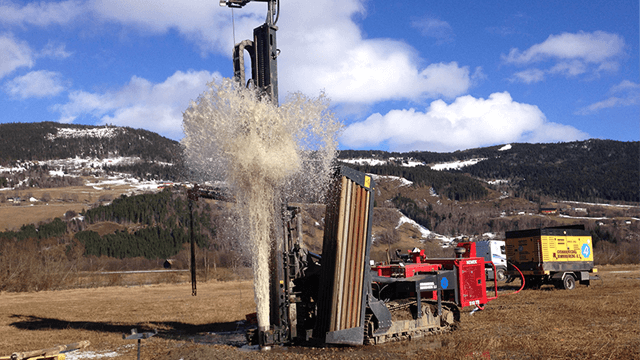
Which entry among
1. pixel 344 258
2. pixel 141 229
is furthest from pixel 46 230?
pixel 344 258

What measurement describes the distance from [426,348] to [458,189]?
188 metres

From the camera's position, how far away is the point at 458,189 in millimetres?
192500

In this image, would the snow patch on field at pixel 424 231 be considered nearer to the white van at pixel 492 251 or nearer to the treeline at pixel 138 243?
the treeline at pixel 138 243

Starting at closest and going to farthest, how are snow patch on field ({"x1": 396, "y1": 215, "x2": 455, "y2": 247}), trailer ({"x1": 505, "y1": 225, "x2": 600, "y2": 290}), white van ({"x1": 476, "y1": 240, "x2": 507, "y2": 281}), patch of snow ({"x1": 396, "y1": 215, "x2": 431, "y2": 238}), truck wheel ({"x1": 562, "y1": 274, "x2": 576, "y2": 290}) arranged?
trailer ({"x1": 505, "y1": 225, "x2": 600, "y2": 290}) → truck wheel ({"x1": 562, "y1": 274, "x2": 576, "y2": 290}) → white van ({"x1": 476, "y1": 240, "x2": 507, "y2": 281}) → snow patch on field ({"x1": 396, "y1": 215, "x2": 455, "y2": 247}) → patch of snow ({"x1": 396, "y1": 215, "x2": 431, "y2": 238})

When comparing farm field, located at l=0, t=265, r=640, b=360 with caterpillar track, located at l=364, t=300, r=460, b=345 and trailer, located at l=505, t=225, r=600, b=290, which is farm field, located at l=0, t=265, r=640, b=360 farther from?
trailer, located at l=505, t=225, r=600, b=290

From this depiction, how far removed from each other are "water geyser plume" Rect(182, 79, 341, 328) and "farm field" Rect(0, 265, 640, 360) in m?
2.87

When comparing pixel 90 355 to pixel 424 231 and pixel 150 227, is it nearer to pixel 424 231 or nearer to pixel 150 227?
pixel 150 227

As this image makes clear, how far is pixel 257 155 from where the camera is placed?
11477 millimetres

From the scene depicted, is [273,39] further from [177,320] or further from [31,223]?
[31,223]

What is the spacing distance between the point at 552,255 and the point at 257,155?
20774mm

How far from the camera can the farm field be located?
11148 millimetres

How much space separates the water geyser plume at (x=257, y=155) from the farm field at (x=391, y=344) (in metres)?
2.87

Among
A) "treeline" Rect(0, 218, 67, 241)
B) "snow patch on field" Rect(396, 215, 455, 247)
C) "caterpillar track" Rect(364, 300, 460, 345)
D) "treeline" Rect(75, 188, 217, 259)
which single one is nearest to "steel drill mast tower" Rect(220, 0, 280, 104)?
"caterpillar track" Rect(364, 300, 460, 345)

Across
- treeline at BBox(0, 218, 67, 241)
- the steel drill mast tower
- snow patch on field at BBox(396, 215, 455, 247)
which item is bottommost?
snow patch on field at BBox(396, 215, 455, 247)
